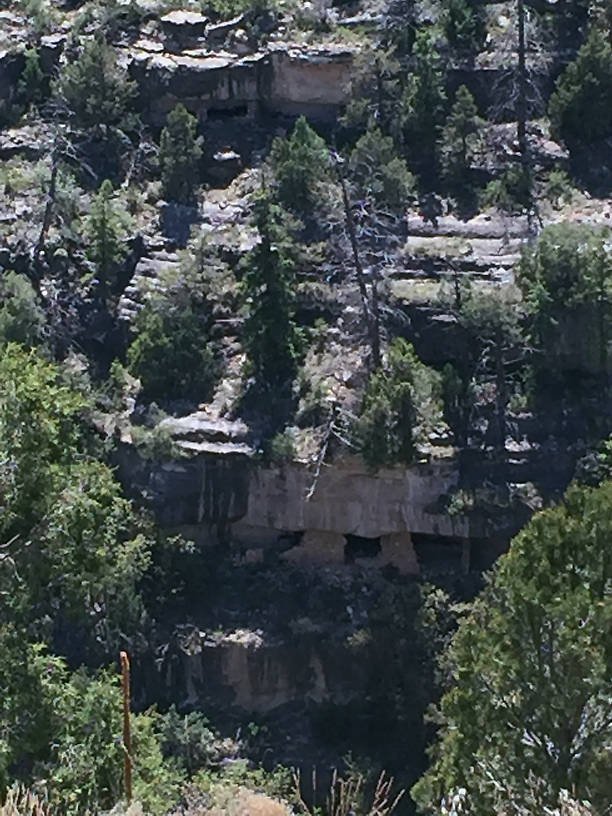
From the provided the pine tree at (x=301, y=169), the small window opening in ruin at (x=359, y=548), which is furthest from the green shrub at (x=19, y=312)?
the small window opening in ruin at (x=359, y=548)

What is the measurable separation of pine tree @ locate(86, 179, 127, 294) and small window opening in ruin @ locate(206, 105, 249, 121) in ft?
16.1

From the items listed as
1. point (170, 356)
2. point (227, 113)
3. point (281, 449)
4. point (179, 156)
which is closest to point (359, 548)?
point (281, 449)

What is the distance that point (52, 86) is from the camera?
3634 centimetres

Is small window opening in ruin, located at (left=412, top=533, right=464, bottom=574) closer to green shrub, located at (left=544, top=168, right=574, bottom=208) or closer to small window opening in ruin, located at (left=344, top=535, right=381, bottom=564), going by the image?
small window opening in ruin, located at (left=344, top=535, right=381, bottom=564)

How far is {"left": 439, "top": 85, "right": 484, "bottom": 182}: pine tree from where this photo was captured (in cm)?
3316

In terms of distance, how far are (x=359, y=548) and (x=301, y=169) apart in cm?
899

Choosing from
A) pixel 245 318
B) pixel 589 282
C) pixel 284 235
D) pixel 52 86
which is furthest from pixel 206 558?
pixel 52 86

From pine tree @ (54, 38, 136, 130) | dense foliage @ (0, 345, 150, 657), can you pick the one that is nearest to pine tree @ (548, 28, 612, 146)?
pine tree @ (54, 38, 136, 130)

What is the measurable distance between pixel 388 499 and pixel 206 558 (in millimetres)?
4149

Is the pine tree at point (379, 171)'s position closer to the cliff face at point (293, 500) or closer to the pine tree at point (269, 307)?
the pine tree at point (269, 307)

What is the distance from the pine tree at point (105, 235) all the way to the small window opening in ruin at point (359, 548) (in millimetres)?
8570

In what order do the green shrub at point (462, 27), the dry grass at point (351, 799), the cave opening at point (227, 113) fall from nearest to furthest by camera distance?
1. the dry grass at point (351, 799)
2. the green shrub at point (462, 27)
3. the cave opening at point (227, 113)

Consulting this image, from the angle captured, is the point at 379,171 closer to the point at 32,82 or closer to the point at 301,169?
the point at 301,169

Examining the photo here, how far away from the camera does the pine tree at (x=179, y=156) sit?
3384 centimetres
